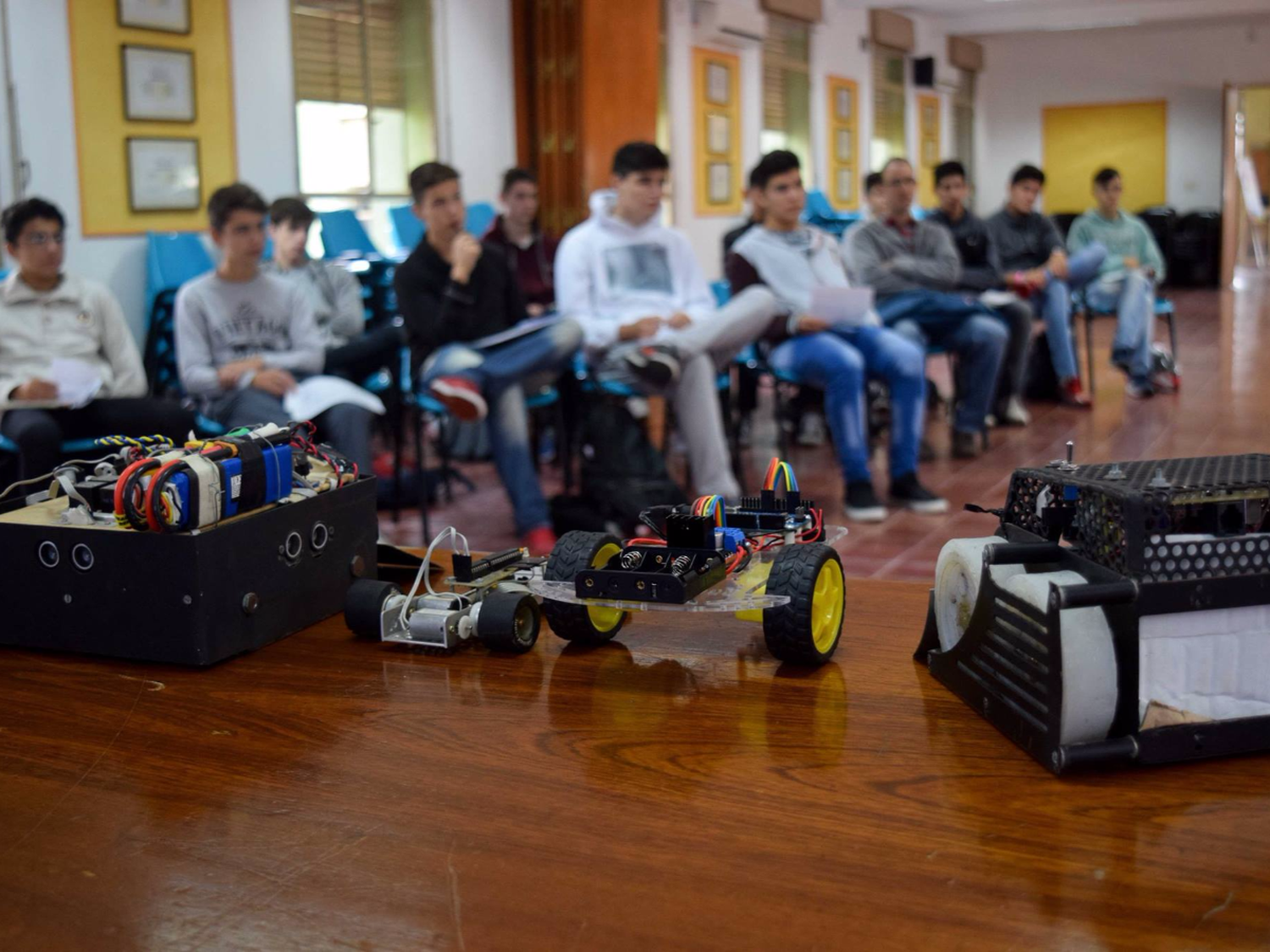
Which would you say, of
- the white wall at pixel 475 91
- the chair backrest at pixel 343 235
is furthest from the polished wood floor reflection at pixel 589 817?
the white wall at pixel 475 91

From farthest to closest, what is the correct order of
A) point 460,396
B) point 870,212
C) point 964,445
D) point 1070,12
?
1. point 1070,12
2. point 870,212
3. point 964,445
4. point 460,396

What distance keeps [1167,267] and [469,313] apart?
1237 centimetres

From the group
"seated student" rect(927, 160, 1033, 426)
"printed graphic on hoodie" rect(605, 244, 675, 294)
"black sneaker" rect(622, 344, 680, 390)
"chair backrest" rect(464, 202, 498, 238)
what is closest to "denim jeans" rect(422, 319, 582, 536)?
"black sneaker" rect(622, 344, 680, 390)

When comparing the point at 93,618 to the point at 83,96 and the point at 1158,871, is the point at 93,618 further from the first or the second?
the point at 83,96

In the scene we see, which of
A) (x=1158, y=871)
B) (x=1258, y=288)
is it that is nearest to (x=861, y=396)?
(x=1158, y=871)

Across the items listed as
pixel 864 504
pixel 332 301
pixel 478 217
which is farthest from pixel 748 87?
pixel 864 504

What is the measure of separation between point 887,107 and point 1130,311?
722 centimetres

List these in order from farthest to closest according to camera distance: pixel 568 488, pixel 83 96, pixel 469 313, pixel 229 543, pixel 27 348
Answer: pixel 83 96 < pixel 568 488 < pixel 469 313 < pixel 27 348 < pixel 229 543

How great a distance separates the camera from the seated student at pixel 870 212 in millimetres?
5402

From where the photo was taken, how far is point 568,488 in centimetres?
429

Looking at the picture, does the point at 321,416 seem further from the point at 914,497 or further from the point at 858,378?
the point at 914,497

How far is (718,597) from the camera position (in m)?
1.06

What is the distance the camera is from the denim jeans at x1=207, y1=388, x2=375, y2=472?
362 cm

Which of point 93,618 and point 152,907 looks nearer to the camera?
point 152,907
